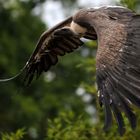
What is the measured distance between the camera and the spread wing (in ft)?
30.1

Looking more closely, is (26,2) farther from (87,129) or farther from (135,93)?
(135,93)

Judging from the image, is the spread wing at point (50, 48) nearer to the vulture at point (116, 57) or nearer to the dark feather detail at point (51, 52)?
the dark feather detail at point (51, 52)

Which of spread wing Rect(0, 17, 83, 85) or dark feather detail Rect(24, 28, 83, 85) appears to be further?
dark feather detail Rect(24, 28, 83, 85)

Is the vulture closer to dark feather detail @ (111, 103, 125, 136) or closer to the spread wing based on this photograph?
dark feather detail @ (111, 103, 125, 136)

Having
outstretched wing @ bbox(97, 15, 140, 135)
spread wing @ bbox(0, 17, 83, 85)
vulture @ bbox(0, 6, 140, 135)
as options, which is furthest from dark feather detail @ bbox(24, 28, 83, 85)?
outstretched wing @ bbox(97, 15, 140, 135)

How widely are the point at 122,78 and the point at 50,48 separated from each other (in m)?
2.03

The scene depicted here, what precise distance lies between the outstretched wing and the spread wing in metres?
1.44

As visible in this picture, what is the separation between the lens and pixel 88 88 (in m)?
9.41

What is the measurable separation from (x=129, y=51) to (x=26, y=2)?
19603mm

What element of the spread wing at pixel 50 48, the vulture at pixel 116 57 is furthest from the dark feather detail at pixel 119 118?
the spread wing at pixel 50 48

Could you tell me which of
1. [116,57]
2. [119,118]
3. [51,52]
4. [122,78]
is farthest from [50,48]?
[119,118]

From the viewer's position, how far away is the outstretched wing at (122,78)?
7211 mm

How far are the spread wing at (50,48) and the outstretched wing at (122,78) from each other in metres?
1.44

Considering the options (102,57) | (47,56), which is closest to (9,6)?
(47,56)
